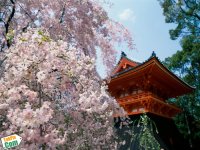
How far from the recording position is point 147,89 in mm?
15461

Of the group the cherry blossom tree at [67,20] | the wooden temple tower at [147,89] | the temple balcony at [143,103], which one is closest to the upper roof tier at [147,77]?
the wooden temple tower at [147,89]

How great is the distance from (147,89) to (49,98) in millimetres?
9946

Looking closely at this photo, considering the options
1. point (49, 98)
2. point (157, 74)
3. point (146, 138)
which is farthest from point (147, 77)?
point (49, 98)

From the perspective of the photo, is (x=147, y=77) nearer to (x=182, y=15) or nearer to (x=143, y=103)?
(x=143, y=103)

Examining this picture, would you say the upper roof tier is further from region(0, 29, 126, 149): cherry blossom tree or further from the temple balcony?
region(0, 29, 126, 149): cherry blossom tree

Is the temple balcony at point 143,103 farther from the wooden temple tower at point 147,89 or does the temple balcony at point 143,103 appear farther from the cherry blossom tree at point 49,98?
the cherry blossom tree at point 49,98

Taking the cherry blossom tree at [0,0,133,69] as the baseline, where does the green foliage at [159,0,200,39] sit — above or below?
above

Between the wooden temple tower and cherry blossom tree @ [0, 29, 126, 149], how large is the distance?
329 inches

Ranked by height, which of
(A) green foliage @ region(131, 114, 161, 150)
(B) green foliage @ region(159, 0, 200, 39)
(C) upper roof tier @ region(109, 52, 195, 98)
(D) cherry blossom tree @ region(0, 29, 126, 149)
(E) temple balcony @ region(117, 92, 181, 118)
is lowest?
(A) green foliage @ region(131, 114, 161, 150)

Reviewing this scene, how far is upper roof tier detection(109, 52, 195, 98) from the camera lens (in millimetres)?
14665

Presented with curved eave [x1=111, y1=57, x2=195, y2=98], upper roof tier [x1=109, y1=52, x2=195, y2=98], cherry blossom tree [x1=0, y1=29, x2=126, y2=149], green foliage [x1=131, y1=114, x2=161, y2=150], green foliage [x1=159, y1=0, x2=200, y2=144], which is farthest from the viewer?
green foliage [x1=159, y1=0, x2=200, y2=144]

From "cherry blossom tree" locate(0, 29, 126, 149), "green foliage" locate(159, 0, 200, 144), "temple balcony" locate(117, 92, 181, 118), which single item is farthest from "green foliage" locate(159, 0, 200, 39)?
"cherry blossom tree" locate(0, 29, 126, 149)

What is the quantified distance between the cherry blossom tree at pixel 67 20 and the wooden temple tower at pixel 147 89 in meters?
5.48

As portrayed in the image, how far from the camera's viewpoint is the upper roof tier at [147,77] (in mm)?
14665
